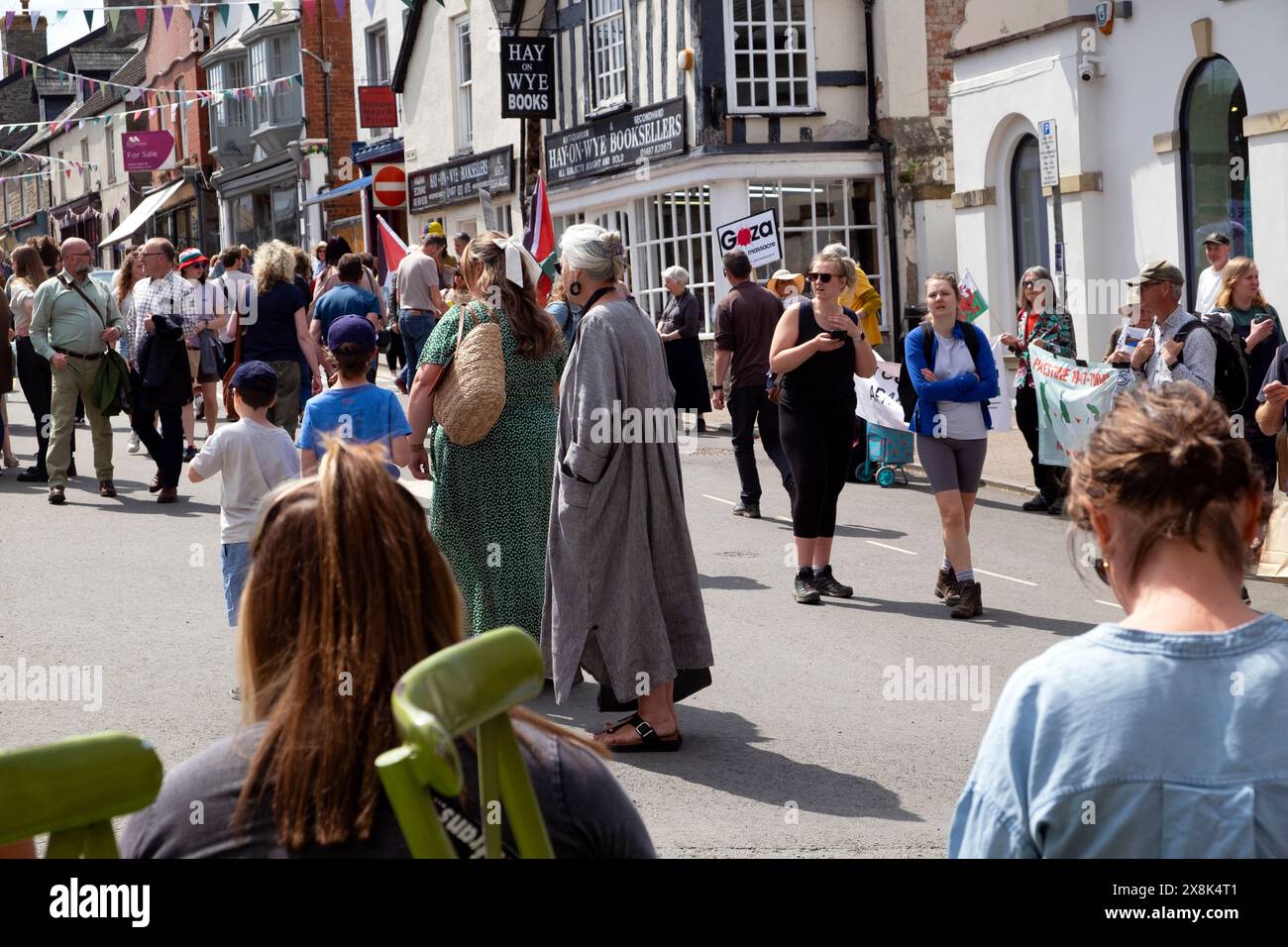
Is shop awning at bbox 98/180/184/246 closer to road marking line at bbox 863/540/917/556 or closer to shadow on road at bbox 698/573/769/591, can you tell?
road marking line at bbox 863/540/917/556

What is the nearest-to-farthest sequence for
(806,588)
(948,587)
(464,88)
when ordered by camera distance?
(948,587) → (806,588) → (464,88)

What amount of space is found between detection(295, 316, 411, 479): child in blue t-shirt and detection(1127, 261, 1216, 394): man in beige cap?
13.5 feet

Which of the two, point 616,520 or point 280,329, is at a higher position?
point 280,329

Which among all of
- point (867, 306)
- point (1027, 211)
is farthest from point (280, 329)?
point (1027, 211)

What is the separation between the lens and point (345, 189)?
35094 mm

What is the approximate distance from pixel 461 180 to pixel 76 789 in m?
28.8

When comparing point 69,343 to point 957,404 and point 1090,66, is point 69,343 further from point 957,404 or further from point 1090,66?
point 1090,66

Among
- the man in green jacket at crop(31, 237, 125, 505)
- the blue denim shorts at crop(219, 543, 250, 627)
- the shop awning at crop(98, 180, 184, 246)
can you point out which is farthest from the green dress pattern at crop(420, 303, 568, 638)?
the shop awning at crop(98, 180, 184, 246)

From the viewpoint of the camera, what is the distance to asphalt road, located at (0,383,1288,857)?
5.80 metres

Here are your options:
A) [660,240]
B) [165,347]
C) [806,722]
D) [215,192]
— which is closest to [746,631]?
[806,722]

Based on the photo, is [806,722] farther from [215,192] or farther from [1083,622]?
[215,192]

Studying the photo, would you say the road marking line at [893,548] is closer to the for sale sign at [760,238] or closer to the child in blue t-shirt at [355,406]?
the child in blue t-shirt at [355,406]

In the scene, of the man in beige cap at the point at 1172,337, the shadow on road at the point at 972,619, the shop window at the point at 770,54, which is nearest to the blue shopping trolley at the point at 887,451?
the shadow on road at the point at 972,619

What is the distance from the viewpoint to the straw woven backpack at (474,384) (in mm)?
6805
